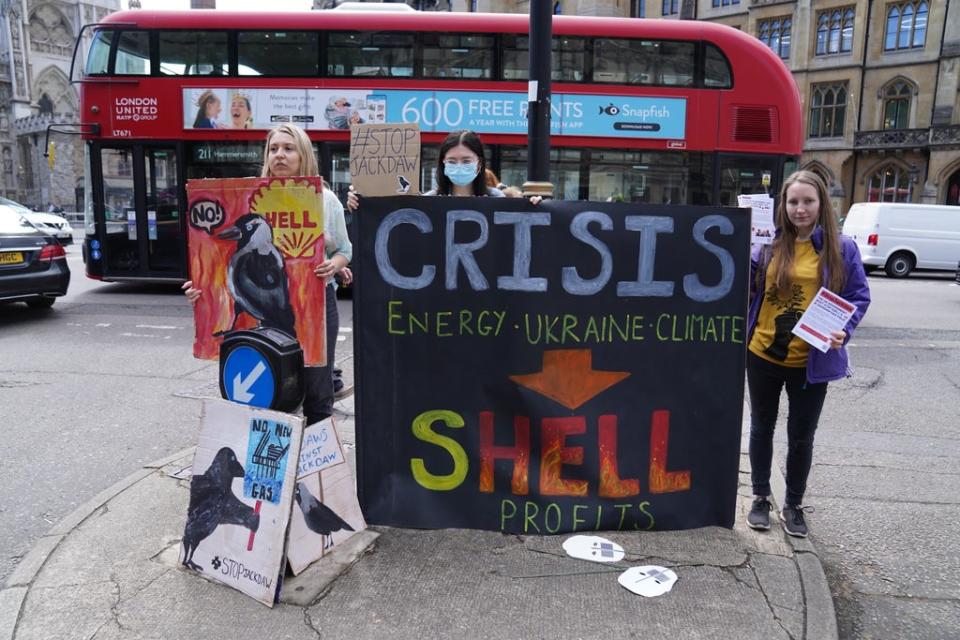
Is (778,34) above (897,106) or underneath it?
above

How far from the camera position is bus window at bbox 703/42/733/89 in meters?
9.87

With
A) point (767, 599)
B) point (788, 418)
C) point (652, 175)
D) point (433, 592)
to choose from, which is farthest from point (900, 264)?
point (433, 592)

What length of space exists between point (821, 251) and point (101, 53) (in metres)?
10.7

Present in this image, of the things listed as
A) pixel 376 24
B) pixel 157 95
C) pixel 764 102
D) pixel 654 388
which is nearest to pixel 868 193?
pixel 764 102

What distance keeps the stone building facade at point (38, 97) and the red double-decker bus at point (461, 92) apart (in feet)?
174

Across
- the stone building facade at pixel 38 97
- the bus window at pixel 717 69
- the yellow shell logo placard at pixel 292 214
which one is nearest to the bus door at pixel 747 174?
the bus window at pixel 717 69

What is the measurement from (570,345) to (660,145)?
762cm

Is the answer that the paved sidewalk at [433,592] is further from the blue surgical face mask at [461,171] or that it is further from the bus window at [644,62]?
the bus window at [644,62]

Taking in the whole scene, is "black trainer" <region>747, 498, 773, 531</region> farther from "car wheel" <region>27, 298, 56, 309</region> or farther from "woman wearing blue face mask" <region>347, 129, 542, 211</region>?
"car wheel" <region>27, 298, 56, 309</region>

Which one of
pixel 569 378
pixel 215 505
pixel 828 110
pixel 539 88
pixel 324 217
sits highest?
pixel 828 110

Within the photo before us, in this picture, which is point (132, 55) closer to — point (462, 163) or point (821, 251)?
point (462, 163)

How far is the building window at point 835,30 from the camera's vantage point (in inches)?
1325

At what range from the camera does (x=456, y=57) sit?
32.9ft

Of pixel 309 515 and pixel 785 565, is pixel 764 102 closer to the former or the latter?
pixel 785 565
